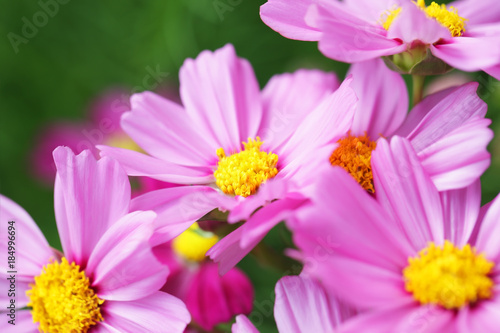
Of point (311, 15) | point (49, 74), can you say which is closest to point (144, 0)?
point (49, 74)

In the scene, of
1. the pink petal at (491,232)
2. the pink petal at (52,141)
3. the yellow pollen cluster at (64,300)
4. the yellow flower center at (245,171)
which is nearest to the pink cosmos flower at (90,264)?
the yellow pollen cluster at (64,300)

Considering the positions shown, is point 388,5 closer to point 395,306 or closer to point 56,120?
point 395,306

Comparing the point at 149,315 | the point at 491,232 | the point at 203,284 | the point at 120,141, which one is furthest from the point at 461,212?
the point at 120,141

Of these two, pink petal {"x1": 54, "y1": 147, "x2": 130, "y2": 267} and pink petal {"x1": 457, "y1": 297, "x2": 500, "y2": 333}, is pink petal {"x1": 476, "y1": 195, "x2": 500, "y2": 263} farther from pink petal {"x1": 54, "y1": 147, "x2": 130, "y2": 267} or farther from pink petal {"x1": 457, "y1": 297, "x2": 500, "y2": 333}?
pink petal {"x1": 54, "y1": 147, "x2": 130, "y2": 267}

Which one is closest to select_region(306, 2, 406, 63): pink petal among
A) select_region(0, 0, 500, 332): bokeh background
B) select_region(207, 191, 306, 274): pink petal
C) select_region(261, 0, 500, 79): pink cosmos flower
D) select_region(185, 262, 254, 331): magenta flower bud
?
select_region(261, 0, 500, 79): pink cosmos flower

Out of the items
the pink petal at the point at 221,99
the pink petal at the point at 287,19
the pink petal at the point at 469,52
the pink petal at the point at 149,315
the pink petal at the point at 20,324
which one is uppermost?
the pink petal at the point at 287,19

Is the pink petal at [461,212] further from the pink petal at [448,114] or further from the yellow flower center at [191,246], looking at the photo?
the yellow flower center at [191,246]

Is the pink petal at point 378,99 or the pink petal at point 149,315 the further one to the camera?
the pink petal at point 378,99
